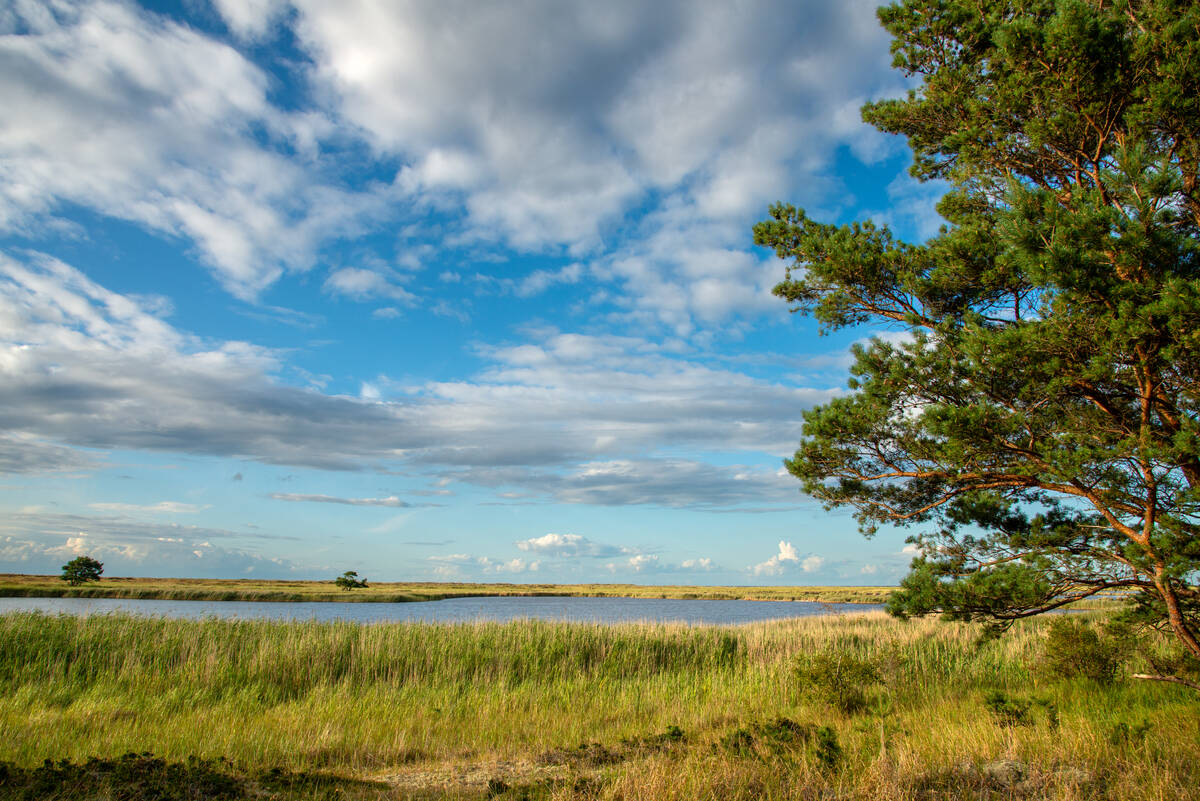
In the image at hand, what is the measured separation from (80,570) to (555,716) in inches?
2446

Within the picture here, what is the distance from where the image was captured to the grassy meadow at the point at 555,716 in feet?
16.7

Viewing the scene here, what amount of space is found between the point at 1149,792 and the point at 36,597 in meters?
56.5

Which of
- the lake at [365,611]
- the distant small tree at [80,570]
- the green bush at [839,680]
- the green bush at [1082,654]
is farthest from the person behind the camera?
the distant small tree at [80,570]

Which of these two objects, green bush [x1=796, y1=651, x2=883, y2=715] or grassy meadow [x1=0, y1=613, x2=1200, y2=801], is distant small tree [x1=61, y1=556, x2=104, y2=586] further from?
green bush [x1=796, y1=651, x2=883, y2=715]

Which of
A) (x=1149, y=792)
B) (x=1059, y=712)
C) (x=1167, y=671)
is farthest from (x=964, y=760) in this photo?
(x=1167, y=671)

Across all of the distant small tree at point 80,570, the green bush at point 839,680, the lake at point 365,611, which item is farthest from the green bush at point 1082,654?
the distant small tree at point 80,570

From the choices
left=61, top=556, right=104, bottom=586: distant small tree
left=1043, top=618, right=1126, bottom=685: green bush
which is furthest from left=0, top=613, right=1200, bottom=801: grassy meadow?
left=61, top=556, right=104, bottom=586: distant small tree

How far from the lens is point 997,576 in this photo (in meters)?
6.86

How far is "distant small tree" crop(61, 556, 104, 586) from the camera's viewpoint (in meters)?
52.1

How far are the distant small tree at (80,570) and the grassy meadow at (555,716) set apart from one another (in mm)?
51369

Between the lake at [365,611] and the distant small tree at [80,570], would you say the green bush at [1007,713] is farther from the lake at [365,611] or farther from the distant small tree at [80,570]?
the distant small tree at [80,570]

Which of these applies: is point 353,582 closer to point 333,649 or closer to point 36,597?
point 36,597

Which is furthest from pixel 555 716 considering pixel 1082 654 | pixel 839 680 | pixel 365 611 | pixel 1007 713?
pixel 365 611

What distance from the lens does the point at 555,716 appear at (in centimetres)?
923
